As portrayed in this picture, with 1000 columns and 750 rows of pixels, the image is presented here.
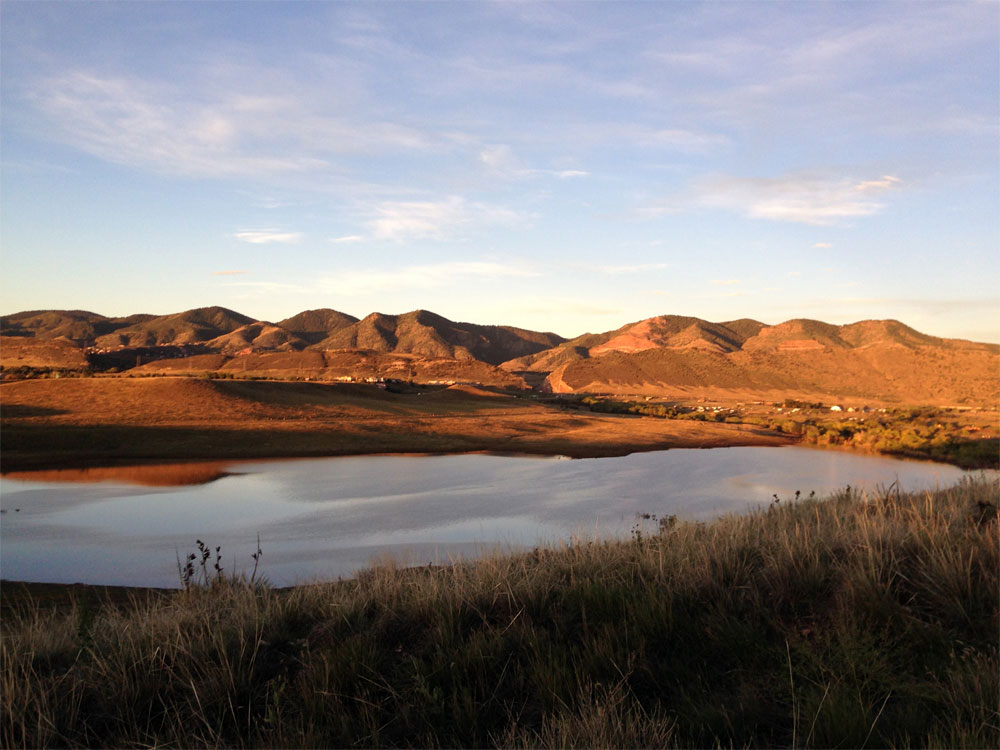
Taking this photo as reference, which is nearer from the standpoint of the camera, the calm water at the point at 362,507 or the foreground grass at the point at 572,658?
the foreground grass at the point at 572,658

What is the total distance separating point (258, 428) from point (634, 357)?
52841mm

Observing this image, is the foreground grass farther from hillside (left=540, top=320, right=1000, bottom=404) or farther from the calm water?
hillside (left=540, top=320, right=1000, bottom=404)

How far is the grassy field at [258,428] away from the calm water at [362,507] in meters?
2.69

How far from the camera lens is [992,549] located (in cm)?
489

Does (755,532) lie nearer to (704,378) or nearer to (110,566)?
(110,566)

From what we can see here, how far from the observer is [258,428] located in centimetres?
2645

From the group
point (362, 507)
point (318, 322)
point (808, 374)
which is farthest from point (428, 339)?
point (362, 507)

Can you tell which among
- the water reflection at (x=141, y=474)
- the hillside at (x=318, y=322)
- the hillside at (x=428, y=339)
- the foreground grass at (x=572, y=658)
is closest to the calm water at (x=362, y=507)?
the water reflection at (x=141, y=474)

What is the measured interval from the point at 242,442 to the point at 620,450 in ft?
47.8

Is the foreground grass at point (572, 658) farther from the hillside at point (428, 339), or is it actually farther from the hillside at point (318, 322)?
the hillside at point (318, 322)

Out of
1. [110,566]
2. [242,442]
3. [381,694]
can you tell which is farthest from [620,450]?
[381,694]

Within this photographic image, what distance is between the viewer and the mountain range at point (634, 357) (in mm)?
58125

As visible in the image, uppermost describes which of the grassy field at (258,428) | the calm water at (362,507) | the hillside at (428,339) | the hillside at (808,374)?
the hillside at (428,339)

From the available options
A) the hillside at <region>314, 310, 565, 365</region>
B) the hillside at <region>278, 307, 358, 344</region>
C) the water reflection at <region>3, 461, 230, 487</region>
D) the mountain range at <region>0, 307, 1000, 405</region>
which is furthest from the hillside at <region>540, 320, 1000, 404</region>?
the hillside at <region>278, 307, 358, 344</region>
